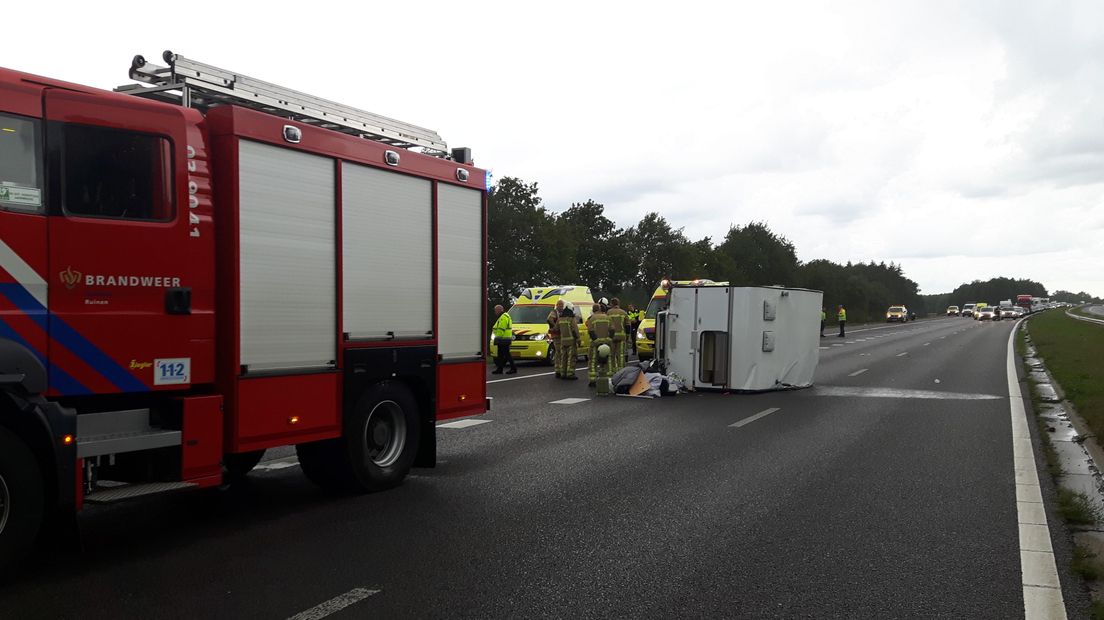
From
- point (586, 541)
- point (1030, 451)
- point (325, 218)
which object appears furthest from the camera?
point (1030, 451)

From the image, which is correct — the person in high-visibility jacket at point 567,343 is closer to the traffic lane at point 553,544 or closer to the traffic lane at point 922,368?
the traffic lane at point 922,368

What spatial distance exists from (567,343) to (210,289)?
44.6 feet

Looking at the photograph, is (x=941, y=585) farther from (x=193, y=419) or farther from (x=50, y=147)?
(x=50, y=147)

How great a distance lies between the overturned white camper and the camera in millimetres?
15906

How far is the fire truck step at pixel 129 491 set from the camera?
17.0 ft

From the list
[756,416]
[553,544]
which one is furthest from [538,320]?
[553,544]

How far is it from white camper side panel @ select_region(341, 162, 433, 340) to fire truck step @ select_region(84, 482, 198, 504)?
1.81 m

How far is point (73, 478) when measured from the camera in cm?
492

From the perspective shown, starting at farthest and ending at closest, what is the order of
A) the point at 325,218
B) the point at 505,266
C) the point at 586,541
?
the point at 505,266 → the point at 325,218 → the point at 586,541

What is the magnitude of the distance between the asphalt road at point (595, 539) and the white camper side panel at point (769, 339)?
17.8 feet

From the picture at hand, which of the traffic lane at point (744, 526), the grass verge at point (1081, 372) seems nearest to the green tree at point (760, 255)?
Result: the grass verge at point (1081, 372)

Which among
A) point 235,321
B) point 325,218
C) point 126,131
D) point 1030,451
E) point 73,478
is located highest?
point 126,131

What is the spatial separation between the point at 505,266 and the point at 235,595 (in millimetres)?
64471

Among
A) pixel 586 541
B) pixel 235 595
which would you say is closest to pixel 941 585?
pixel 586 541
